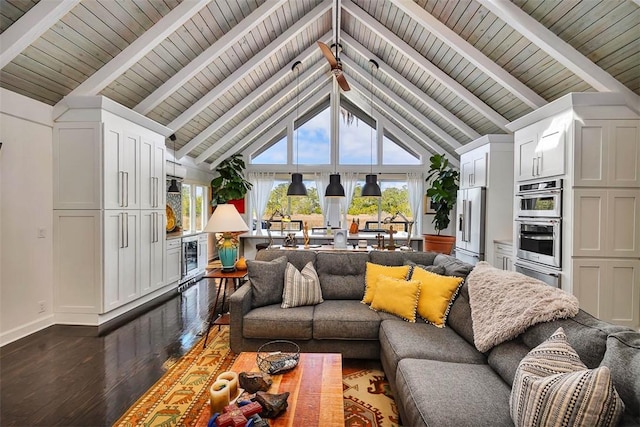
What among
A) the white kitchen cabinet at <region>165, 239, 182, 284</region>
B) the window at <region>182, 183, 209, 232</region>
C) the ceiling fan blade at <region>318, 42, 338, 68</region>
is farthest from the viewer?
the window at <region>182, 183, 209, 232</region>

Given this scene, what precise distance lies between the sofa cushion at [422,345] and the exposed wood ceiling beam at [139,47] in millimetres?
3606

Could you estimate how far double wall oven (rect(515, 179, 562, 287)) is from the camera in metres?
3.45

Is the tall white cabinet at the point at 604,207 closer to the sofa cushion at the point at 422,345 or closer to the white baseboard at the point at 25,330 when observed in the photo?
the sofa cushion at the point at 422,345

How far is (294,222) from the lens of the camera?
27.7ft

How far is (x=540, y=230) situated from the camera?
12.4 ft

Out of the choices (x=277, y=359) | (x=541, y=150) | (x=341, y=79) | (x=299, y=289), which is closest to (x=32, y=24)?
(x=341, y=79)

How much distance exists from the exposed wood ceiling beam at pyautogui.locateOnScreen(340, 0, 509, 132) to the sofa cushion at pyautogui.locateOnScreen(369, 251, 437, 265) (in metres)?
2.77

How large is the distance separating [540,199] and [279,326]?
3.31 m

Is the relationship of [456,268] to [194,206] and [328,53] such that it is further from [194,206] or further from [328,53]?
[194,206]

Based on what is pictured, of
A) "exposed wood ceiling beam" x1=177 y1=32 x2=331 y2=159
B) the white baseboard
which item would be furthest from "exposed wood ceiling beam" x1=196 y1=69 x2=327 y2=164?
the white baseboard

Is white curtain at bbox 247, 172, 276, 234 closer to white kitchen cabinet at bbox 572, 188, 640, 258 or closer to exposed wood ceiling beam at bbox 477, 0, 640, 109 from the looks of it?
exposed wood ceiling beam at bbox 477, 0, 640, 109

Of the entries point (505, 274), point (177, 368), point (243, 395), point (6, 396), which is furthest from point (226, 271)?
point (505, 274)

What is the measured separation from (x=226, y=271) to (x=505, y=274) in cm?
266

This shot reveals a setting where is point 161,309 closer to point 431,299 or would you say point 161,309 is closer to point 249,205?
point 431,299
